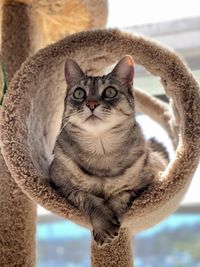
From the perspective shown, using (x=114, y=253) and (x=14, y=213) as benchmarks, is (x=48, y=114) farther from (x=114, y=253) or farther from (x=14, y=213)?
(x=114, y=253)

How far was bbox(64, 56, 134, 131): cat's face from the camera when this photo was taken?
2.95 ft

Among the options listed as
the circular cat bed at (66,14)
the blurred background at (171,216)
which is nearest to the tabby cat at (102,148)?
the circular cat bed at (66,14)

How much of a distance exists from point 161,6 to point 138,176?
0.91 meters

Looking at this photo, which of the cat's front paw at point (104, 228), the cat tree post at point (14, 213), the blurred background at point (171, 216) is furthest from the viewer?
the blurred background at point (171, 216)

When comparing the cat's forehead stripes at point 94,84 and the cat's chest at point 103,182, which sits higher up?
the cat's forehead stripes at point 94,84

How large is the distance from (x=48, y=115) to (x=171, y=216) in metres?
0.76

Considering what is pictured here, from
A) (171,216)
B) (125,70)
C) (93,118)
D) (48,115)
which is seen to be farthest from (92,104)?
(171,216)

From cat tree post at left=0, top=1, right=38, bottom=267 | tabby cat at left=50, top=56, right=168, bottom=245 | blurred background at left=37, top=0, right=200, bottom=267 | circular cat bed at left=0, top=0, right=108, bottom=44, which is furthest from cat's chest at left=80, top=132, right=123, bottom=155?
blurred background at left=37, top=0, right=200, bottom=267

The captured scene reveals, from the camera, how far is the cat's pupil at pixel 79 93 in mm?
961

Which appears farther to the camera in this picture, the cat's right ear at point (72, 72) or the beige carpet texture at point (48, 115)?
the cat's right ear at point (72, 72)

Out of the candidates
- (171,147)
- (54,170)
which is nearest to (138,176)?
(54,170)

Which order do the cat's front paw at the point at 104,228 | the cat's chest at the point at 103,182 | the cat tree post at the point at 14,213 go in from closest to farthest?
the cat's front paw at the point at 104,228, the cat's chest at the point at 103,182, the cat tree post at the point at 14,213

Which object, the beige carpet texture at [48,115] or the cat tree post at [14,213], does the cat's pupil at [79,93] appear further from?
the cat tree post at [14,213]

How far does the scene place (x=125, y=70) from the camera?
3.25 ft
